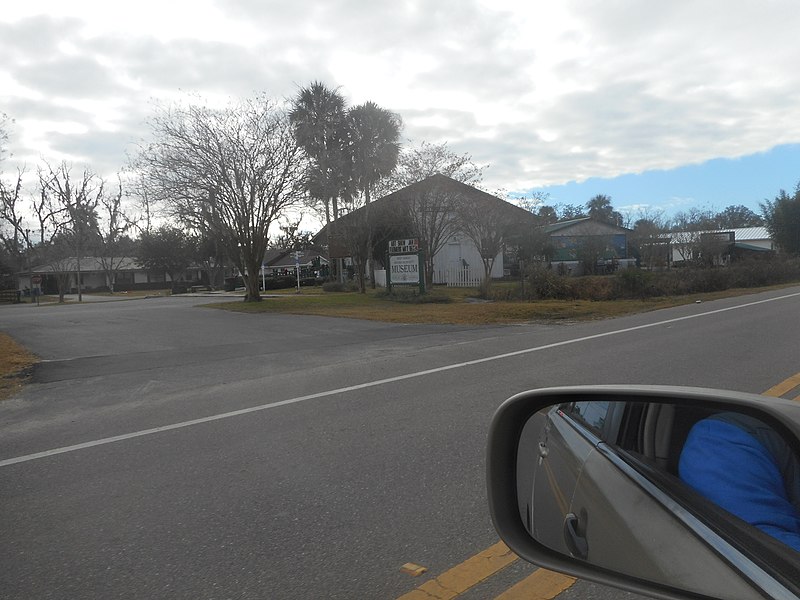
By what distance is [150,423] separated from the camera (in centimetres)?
725

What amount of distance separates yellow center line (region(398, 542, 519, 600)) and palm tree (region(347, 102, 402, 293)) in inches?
1224

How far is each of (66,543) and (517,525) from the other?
10.3 ft

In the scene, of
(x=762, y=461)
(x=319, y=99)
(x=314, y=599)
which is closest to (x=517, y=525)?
(x=762, y=461)

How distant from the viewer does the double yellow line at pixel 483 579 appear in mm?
3219

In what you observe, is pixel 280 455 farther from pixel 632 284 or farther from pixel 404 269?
pixel 632 284

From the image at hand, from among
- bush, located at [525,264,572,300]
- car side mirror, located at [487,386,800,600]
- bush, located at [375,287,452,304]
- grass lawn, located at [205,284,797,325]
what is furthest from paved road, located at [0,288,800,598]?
bush, located at [375,287,452,304]

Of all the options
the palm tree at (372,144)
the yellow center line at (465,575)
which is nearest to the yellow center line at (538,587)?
the yellow center line at (465,575)

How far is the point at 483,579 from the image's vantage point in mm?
3375

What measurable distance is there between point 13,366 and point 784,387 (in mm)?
13048

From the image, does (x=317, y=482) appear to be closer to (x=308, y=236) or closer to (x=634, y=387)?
(x=634, y=387)

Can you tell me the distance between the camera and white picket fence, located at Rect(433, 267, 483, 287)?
3872 cm

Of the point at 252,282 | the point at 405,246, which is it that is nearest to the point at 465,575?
the point at 405,246

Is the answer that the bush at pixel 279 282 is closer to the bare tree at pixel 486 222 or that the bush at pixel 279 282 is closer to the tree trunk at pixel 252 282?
the tree trunk at pixel 252 282

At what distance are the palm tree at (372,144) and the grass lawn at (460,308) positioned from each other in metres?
8.04
